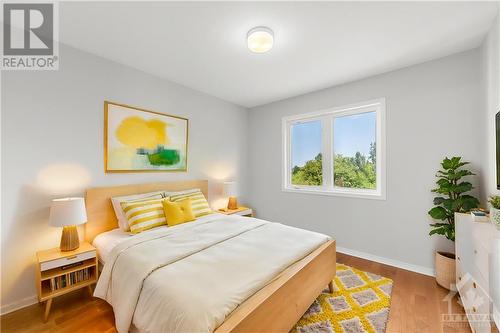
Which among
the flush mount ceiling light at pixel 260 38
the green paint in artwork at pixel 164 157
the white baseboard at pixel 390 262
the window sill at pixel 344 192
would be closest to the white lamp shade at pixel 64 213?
the green paint in artwork at pixel 164 157

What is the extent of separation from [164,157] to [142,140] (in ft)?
1.21

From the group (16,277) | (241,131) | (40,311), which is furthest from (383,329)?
(241,131)

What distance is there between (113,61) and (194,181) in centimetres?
187

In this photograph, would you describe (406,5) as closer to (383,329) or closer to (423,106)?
(423,106)

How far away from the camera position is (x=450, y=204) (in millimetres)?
2174

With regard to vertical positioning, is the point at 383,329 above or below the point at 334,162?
below

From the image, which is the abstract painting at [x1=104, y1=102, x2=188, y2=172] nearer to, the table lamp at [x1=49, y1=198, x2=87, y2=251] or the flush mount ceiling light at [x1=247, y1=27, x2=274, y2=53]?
the table lamp at [x1=49, y1=198, x2=87, y2=251]

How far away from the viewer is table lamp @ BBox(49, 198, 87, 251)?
1919 millimetres

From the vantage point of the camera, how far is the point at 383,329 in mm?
1711

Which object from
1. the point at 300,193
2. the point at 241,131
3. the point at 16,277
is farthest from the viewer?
the point at 241,131

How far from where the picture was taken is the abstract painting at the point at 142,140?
8.38 feet

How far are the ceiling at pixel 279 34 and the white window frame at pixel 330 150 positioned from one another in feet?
1.65

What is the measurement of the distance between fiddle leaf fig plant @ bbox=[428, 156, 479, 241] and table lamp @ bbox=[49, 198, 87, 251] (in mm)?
3556

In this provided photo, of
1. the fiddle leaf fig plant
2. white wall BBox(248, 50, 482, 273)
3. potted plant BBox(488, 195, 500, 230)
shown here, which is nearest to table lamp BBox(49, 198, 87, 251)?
white wall BBox(248, 50, 482, 273)
